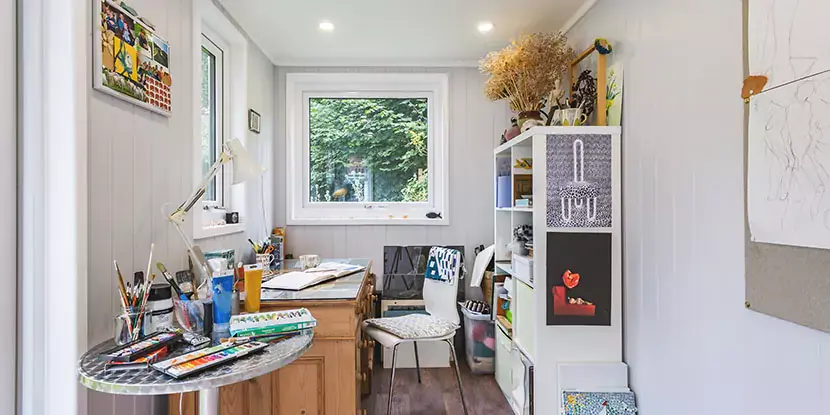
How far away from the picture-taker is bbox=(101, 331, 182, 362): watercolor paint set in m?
1.04

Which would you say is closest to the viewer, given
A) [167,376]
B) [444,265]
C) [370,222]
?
[167,376]

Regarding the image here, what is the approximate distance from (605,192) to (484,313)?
4.06 feet

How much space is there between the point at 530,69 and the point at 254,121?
1.69 metres

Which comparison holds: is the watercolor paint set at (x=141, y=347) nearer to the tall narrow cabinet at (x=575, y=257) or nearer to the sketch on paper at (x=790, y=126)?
the tall narrow cabinet at (x=575, y=257)

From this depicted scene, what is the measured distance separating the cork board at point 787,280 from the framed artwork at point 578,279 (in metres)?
0.71

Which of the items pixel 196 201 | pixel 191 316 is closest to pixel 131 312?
pixel 191 316

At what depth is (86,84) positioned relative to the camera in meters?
1.18

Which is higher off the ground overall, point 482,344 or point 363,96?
point 363,96

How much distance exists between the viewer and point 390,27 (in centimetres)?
250

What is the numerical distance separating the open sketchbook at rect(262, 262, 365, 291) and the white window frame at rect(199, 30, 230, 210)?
26.5 inches

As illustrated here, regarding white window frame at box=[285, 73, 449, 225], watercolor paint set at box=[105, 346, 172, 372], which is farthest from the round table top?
white window frame at box=[285, 73, 449, 225]

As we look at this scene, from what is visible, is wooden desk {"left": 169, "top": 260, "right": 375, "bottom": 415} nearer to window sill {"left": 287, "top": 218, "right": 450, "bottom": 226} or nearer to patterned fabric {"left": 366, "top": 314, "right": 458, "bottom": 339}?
patterned fabric {"left": 366, "top": 314, "right": 458, "bottom": 339}

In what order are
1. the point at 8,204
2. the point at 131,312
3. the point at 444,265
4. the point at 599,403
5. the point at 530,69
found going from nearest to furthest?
the point at 8,204, the point at 131,312, the point at 599,403, the point at 530,69, the point at 444,265

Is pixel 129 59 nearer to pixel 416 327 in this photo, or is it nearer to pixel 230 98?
pixel 230 98
